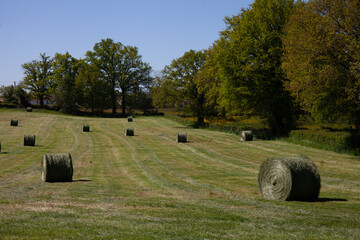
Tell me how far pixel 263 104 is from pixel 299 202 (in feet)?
103

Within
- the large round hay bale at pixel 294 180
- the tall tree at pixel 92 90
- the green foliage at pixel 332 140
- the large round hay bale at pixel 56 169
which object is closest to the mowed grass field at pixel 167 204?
the large round hay bale at pixel 294 180

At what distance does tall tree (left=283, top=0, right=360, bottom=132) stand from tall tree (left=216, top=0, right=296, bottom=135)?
941cm

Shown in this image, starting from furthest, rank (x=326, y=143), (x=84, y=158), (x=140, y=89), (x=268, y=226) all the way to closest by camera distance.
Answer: (x=140, y=89) < (x=326, y=143) < (x=84, y=158) < (x=268, y=226)

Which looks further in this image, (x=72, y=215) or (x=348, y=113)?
(x=348, y=113)

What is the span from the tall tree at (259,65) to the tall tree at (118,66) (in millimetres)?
55421

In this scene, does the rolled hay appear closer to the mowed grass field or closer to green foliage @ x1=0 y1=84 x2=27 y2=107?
the mowed grass field

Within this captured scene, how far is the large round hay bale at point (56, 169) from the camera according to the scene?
17.2 meters

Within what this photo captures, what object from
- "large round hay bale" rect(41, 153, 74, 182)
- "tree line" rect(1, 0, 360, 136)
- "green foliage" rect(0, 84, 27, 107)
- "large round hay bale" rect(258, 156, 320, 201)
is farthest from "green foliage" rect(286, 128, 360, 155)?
"green foliage" rect(0, 84, 27, 107)

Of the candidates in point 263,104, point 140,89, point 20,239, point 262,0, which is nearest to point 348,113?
point 263,104

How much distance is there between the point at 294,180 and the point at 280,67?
28731mm

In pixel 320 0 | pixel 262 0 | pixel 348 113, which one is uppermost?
pixel 262 0

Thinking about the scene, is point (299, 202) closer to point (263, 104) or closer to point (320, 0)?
point (320, 0)

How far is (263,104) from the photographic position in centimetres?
4316

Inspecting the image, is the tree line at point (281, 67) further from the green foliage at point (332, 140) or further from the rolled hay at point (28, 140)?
the rolled hay at point (28, 140)
